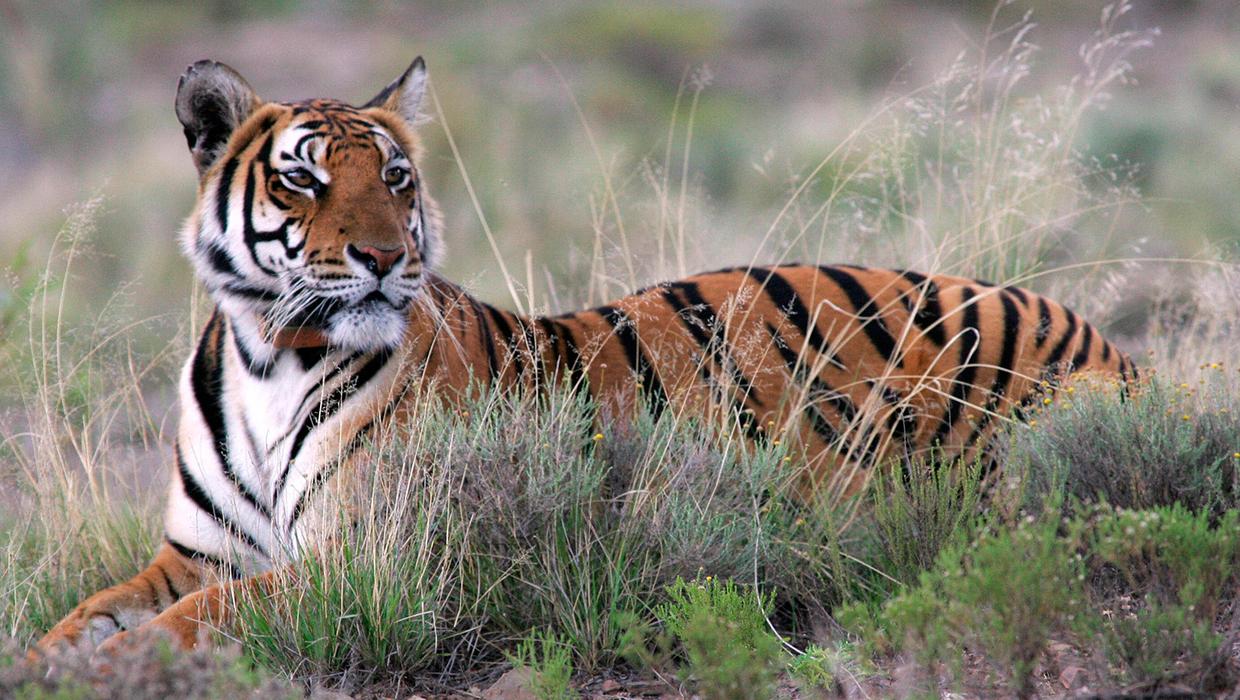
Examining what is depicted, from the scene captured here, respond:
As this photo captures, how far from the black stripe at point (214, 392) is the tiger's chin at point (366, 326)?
47cm

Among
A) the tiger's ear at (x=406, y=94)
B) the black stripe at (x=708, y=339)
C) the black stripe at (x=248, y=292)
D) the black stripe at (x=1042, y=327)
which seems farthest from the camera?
the black stripe at (x=1042, y=327)

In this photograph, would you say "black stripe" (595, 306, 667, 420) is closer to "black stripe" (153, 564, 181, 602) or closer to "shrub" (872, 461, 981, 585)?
"shrub" (872, 461, 981, 585)

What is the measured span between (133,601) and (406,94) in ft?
5.98

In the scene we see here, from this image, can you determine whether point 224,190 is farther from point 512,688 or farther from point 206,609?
point 512,688

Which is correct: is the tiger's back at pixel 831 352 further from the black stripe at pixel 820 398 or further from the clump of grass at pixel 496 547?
the clump of grass at pixel 496 547

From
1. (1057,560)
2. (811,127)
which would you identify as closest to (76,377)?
(1057,560)

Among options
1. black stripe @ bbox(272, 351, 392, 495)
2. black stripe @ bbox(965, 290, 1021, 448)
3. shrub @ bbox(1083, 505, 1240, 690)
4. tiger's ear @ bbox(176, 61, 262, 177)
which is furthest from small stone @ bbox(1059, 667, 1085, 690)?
tiger's ear @ bbox(176, 61, 262, 177)

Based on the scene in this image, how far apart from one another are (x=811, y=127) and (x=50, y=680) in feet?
48.8

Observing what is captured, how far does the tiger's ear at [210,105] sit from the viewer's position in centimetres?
421

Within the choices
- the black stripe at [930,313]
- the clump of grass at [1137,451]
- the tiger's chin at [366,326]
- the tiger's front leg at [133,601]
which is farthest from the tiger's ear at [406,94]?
the clump of grass at [1137,451]

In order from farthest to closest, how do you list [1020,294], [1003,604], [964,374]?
[1020,294] → [964,374] → [1003,604]

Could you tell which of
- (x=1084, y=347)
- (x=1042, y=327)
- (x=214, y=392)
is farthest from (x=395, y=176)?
(x=1084, y=347)

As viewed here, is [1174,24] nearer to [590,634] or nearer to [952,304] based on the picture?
[952,304]

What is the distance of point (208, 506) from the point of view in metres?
4.25
